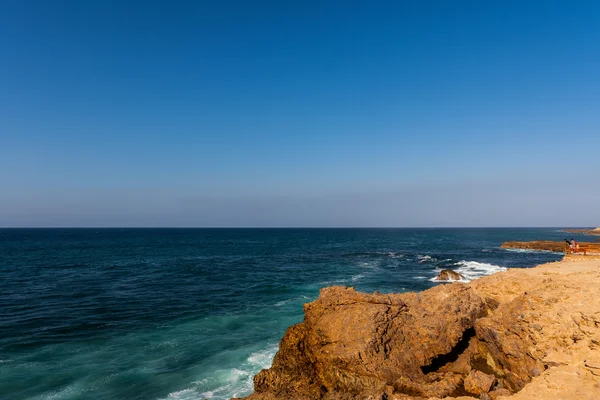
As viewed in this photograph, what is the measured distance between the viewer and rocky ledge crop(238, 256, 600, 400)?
1073cm

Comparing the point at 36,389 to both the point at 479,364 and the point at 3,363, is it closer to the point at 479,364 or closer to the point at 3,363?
the point at 3,363

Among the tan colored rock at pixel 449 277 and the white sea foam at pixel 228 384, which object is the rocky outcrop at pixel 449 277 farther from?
the white sea foam at pixel 228 384

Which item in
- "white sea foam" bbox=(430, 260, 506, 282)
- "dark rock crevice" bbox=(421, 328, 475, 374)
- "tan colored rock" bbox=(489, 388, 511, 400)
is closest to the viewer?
"tan colored rock" bbox=(489, 388, 511, 400)

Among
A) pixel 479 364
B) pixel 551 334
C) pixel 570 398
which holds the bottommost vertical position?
pixel 479 364

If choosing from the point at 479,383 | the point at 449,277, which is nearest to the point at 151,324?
the point at 479,383

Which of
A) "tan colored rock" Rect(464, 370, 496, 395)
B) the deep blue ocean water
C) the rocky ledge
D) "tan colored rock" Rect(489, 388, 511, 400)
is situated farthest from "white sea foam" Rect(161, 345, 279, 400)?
"tan colored rock" Rect(489, 388, 511, 400)

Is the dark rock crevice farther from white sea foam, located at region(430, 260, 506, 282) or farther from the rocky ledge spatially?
white sea foam, located at region(430, 260, 506, 282)

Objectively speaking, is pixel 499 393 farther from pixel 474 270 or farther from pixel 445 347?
pixel 474 270

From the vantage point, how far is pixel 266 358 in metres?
19.7

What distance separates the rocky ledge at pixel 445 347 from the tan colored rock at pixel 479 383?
3 centimetres

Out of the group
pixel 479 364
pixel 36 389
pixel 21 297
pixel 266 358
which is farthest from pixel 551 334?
pixel 21 297

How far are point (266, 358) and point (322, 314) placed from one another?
24.2ft

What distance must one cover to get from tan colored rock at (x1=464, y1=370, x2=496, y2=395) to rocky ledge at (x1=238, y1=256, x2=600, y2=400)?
30 mm

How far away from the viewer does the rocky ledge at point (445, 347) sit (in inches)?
423
